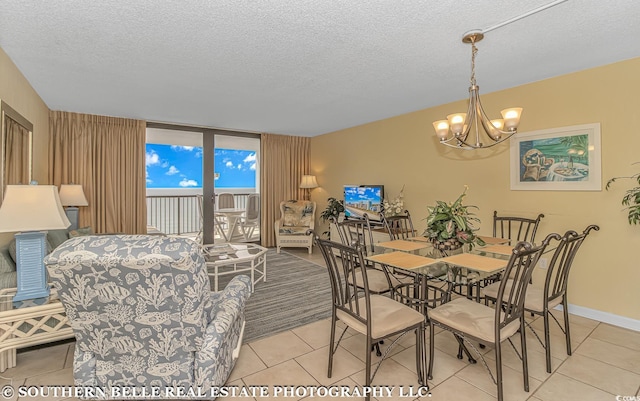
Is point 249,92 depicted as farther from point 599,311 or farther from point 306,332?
point 599,311

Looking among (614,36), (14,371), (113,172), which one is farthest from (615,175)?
(113,172)

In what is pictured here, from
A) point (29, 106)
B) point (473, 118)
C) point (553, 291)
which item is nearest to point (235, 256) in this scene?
point (29, 106)

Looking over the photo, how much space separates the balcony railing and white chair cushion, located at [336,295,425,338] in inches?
224

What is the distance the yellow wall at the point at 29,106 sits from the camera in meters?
2.47

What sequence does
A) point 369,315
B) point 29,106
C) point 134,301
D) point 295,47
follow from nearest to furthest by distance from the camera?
point 134,301 → point 369,315 → point 295,47 → point 29,106

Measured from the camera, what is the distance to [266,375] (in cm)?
200

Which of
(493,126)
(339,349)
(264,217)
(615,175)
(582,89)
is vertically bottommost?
(339,349)

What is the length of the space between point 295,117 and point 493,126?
3.04m

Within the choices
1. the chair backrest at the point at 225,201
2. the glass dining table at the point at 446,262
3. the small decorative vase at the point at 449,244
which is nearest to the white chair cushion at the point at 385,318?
the glass dining table at the point at 446,262

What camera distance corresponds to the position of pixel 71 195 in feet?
13.5

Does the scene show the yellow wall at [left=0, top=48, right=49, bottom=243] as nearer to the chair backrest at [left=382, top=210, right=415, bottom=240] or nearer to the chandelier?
the chair backrest at [left=382, top=210, right=415, bottom=240]

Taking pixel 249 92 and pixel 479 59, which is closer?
pixel 479 59

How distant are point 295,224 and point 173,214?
10.1 feet

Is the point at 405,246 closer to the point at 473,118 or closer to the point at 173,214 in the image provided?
the point at 473,118
